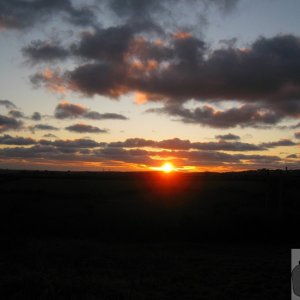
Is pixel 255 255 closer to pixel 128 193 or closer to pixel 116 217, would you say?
pixel 116 217

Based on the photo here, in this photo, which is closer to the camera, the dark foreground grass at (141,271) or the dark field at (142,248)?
the dark foreground grass at (141,271)

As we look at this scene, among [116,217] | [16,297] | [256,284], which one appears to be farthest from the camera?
[116,217]

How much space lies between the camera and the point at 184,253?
14.0m

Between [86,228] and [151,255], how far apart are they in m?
5.27

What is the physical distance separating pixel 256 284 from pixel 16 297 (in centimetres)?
578

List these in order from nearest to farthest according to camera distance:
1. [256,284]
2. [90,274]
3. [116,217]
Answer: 1. [256,284]
2. [90,274]
3. [116,217]

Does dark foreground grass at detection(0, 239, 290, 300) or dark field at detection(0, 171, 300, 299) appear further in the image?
dark field at detection(0, 171, 300, 299)

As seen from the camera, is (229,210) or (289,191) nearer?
(229,210)

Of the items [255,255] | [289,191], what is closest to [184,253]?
[255,255]

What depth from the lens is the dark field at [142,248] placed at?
30.4 ft

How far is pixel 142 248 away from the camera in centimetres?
1482

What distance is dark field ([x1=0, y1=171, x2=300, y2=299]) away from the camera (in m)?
9.27

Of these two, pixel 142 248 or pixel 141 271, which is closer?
pixel 141 271

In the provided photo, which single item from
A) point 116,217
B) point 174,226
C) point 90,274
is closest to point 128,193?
point 116,217
